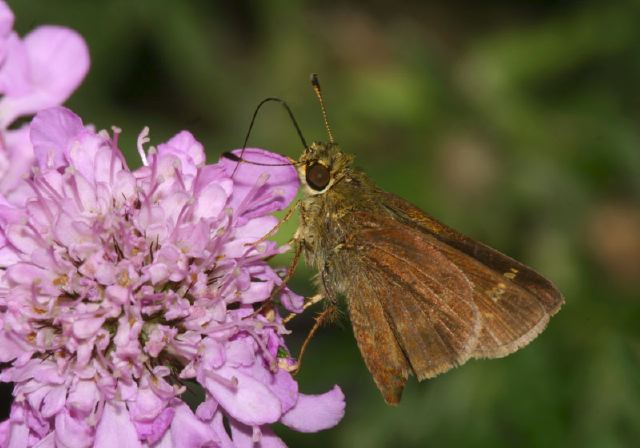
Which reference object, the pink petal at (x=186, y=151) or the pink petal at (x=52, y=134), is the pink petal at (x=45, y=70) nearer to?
the pink petal at (x=52, y=134)

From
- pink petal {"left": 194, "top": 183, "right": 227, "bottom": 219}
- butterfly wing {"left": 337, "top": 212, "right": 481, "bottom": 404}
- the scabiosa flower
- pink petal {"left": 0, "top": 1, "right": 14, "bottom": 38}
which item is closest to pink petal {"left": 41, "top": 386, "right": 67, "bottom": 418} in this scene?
the scabiosa flower

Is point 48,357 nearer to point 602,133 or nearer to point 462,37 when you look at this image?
point 602,133

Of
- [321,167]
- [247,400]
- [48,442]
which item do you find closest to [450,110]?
[321,167]

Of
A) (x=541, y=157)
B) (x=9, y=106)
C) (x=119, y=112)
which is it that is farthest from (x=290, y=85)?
(x=9, y=106)

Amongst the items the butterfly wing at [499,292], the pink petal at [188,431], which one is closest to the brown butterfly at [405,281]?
the butterfly wing at [499,292]

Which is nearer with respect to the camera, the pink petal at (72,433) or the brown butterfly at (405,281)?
the pink petal at (72,433)

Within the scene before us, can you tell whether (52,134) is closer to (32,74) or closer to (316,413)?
(32,74)
